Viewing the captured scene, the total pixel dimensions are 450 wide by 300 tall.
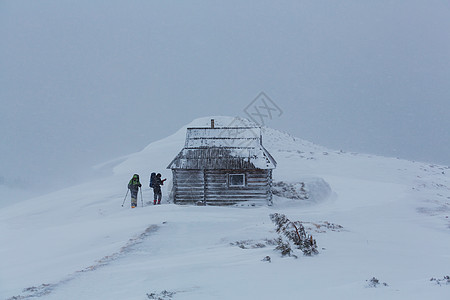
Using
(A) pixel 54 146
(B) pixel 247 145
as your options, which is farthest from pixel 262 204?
(A) pixel 54 146

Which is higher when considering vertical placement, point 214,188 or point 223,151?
point 223,151

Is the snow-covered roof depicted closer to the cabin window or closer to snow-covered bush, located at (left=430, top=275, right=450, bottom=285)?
the cabin window

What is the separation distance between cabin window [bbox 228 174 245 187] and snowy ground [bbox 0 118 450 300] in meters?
2.31

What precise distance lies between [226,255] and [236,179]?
440 inches

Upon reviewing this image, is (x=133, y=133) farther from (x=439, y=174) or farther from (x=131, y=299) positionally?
(x=131, y=299)

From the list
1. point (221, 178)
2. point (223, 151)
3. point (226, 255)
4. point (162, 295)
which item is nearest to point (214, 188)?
point (221, 178)

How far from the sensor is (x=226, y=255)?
7.05m

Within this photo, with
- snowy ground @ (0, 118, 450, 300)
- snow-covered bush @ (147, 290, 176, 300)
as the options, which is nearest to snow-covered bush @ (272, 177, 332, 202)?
snowy ground @ (0, 118, 450, 300)

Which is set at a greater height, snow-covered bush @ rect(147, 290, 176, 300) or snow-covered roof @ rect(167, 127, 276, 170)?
snow-covered roof @ rect(167, 127, 276, 170)

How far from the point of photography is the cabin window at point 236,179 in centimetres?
1809

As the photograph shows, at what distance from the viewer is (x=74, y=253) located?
8.95 metres

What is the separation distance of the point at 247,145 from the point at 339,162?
15.4m

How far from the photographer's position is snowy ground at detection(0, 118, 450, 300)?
505 centimetres

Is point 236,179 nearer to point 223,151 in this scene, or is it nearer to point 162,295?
point 223,151
